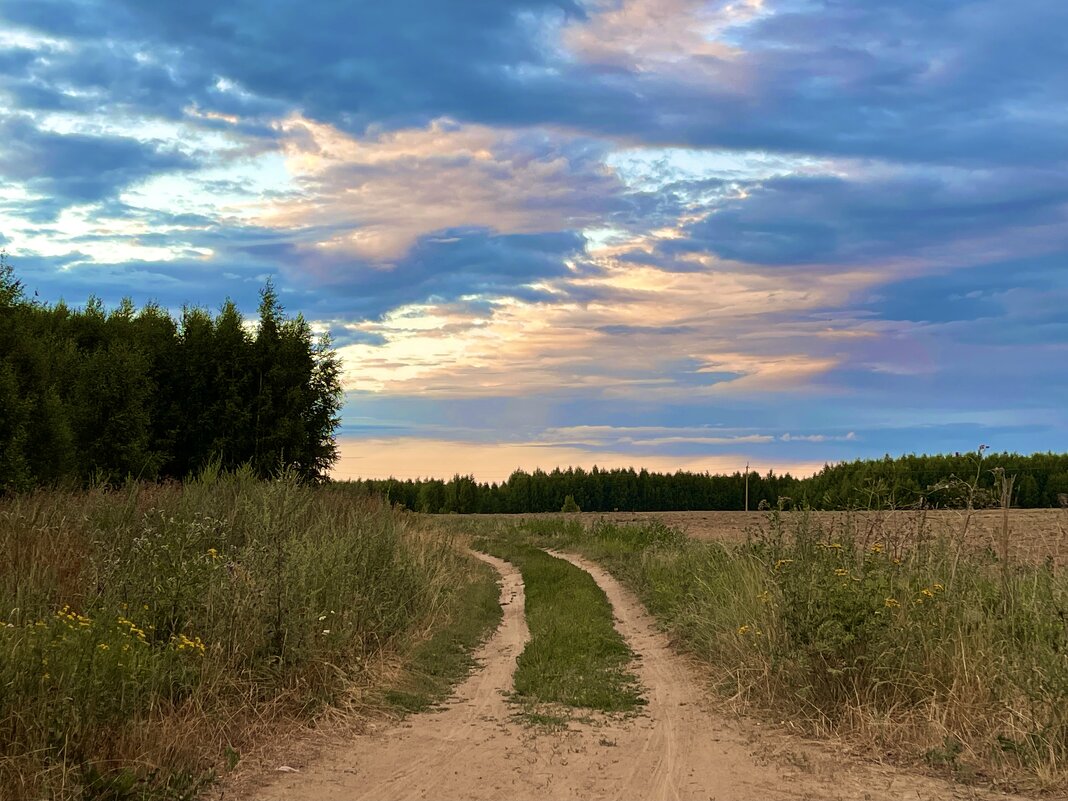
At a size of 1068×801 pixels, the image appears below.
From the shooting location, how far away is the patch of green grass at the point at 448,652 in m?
8.97

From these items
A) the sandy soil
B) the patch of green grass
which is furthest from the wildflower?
the patch of green grass

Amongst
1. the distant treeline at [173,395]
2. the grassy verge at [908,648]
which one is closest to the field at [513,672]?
the grassy verge at [908,648]

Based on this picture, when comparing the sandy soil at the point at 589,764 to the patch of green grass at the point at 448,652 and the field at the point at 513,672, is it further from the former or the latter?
the patch of green grass at the point at 448,652

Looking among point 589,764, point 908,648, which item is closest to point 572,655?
point 589,764

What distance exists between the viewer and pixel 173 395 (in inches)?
1222

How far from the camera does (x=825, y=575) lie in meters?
8.75

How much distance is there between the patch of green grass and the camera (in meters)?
8.97

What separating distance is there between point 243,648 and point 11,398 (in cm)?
1903

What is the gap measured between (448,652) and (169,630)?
13.2ft

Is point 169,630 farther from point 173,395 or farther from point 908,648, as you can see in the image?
point 173,395

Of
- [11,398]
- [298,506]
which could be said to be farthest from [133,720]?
[11,398]

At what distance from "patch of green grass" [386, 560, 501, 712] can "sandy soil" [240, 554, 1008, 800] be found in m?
0.48

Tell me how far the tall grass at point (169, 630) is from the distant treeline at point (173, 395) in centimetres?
1388

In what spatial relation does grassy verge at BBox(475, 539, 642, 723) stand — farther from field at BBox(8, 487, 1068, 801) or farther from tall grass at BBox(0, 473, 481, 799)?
tall grass at BBox(0, 473, 481, 799)
